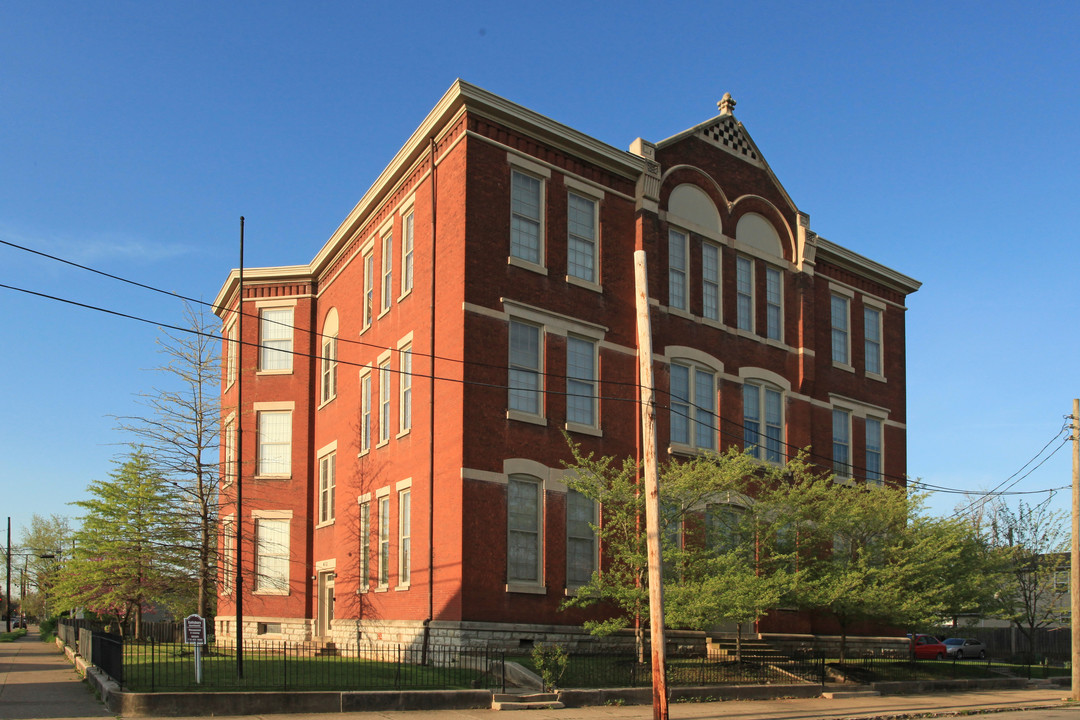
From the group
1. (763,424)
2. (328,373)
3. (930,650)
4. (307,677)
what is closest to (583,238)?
(763,424)

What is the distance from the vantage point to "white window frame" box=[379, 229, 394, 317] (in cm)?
3159

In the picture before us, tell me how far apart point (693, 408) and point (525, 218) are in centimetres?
797

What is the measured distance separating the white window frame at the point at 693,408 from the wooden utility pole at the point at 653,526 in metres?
11.9

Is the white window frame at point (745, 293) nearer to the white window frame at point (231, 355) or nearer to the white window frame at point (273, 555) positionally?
the white window frame at point (273, 555)

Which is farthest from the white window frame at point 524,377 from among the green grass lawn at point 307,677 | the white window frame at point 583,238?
the green grass lawn at point 307,677

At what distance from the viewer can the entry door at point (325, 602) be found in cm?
3491

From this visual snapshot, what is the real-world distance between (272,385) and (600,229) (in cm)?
1556

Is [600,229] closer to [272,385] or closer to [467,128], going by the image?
[467,128]

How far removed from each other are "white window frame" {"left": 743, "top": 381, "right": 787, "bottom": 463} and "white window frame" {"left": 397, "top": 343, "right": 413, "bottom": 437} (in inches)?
426

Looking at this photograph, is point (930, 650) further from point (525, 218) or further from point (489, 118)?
point (489, 118)

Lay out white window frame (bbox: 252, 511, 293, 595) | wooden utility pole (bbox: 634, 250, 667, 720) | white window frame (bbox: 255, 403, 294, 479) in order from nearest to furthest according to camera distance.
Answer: wooden utility pole (bbox: 634, 250, 667, 720)
white window frame (bbox: 252, 511, 293, 595)
white window frame (bbox: 255, 403, 294, 479)

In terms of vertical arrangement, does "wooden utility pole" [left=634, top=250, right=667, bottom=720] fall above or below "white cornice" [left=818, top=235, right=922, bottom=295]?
below

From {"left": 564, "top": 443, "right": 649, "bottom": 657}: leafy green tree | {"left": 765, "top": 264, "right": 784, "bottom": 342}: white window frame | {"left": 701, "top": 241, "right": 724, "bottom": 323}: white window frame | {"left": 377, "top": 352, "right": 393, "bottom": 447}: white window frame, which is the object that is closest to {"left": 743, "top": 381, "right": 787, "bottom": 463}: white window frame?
{"left": 765, "top": 264, "right": 784, "bottom": 342}: white window frame

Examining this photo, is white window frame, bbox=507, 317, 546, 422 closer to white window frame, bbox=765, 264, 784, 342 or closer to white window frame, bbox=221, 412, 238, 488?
white window frame, bbox=765, 264, 784, 342
